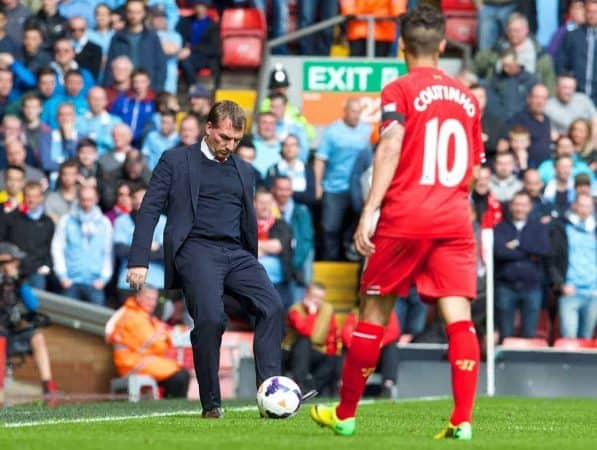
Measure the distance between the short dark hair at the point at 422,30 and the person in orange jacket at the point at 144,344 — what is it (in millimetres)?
10006

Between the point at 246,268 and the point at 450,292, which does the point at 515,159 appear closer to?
the point at 246,268

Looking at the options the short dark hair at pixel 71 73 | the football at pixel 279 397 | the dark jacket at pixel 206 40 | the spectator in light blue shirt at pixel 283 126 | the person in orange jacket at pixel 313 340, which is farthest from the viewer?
the dark jacket at pixel 206 40

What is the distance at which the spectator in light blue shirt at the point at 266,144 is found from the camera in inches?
861

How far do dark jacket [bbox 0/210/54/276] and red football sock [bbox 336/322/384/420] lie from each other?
35.3 feet

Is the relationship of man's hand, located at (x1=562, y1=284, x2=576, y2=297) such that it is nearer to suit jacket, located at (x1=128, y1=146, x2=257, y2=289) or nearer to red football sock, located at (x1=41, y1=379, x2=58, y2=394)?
red football sock, located at (x1=41, y1=379, x2=58, y2=394)

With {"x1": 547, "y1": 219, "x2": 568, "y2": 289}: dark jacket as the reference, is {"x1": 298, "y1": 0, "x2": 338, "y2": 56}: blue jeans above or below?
above

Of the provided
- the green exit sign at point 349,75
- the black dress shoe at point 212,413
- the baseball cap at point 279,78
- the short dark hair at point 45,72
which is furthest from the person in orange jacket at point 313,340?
the black dress shoe at point 212,413

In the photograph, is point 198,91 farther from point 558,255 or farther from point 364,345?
point 364,345

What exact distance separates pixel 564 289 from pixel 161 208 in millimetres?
9603

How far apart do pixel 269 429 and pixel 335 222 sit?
11.0m

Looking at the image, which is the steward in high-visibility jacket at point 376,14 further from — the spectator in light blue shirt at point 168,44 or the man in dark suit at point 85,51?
the man in dark suit at point 85,51

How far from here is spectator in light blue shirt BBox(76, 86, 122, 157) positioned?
22.3 meters

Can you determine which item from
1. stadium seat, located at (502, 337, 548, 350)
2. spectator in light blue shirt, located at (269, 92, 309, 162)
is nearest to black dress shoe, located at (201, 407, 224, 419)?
stadium seat, located at (502, 337, 548, 350)

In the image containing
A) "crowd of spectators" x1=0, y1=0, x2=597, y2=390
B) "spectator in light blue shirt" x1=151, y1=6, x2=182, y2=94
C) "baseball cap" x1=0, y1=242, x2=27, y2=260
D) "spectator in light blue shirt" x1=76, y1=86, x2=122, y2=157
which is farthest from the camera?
"spectator in light blue shirt" x1=151, y1=6, x2=182, y2=94
